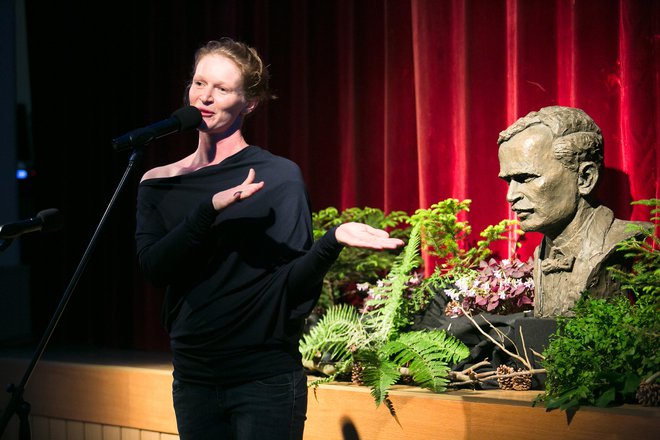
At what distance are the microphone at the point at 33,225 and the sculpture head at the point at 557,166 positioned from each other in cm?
148

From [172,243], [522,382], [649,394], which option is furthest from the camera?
[522,382]

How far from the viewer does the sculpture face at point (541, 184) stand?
8.58 feet

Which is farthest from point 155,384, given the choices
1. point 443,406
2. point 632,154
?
point 632,154

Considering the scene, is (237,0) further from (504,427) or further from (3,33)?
(504,427)

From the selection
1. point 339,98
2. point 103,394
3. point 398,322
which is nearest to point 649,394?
point 398,322

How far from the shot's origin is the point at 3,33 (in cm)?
475

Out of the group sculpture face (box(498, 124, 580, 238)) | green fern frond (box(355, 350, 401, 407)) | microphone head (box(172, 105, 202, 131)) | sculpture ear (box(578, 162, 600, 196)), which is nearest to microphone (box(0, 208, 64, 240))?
microphone head (box(172, 105, 202, 131))

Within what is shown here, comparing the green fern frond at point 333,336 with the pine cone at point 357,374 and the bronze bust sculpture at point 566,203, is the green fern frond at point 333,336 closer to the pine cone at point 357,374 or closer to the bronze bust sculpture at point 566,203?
the pine cone at point 357,374

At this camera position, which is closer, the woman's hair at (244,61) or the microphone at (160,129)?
the microphone at (160,129)

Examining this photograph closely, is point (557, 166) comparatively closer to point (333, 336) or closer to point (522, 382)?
point (522, 382)

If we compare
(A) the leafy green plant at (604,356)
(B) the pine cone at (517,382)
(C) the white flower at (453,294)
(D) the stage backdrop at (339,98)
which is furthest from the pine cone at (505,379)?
(D) the stage backdrop at (339,98)

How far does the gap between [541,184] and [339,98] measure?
54.0 inches

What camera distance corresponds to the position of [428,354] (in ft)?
8.70

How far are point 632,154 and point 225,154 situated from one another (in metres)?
1.68
